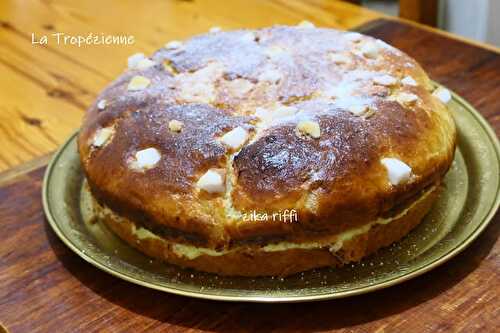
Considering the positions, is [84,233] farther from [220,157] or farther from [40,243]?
[220,157]

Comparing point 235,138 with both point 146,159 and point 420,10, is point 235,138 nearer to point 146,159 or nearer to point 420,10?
point 146,159

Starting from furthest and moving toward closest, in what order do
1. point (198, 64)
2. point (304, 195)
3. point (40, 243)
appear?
point (198, 64)
point (40, 243)
point (304, 195)

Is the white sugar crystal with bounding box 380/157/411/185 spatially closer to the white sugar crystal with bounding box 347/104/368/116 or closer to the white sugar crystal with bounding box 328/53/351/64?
the white sugar crystal with bounding box 347/104/368/116

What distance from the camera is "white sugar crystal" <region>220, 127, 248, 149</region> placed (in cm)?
101

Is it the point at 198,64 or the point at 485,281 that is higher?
the point at 198,64

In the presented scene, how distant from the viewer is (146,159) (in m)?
1.02

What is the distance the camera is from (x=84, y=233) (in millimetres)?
1141

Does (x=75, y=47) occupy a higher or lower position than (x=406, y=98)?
lower

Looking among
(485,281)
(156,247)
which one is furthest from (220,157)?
(485,281)

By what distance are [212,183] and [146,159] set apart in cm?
13

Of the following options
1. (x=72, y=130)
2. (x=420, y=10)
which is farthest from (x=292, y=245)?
(x=420, y=10)

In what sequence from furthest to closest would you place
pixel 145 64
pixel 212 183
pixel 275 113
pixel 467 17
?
pixel 467 17 < pixel 145 64 < pixel 275 113 < pixel 212 183

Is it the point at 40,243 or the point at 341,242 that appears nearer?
the point at 341,242

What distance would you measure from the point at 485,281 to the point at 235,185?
15.7 inches
